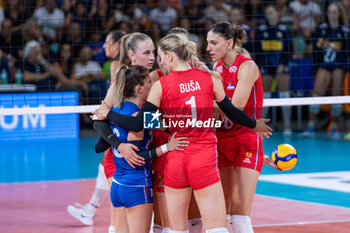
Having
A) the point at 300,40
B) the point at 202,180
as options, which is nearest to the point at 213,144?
the point at 202,180

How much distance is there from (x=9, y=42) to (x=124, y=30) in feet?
8.90

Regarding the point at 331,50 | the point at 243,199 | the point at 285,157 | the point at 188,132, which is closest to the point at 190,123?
the point at 188,132

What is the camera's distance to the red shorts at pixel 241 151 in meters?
5.11

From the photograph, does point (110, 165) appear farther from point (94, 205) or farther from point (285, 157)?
point (94, 205)

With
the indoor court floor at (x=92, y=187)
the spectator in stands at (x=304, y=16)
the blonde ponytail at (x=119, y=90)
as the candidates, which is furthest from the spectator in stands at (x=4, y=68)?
the blonde ponytail at (x=119, y=90)

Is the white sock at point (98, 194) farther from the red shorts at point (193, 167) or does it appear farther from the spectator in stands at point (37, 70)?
the spectator in stands at point (37, 70)

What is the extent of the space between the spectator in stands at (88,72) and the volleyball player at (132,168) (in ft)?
28.4

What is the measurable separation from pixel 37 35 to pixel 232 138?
30.6 feet

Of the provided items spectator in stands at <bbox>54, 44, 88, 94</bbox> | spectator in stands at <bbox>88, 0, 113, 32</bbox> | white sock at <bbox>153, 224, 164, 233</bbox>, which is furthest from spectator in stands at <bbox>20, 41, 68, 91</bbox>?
white sock at <bbox>153, 224, 164, 233</bbox>

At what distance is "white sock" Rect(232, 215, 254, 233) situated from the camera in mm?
5023

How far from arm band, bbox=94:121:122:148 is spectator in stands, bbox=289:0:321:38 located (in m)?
8.60

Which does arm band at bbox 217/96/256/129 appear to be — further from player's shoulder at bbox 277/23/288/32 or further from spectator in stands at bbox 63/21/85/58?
spectator in stands at bbox 63/21/85/58

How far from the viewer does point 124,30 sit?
40.8 ft

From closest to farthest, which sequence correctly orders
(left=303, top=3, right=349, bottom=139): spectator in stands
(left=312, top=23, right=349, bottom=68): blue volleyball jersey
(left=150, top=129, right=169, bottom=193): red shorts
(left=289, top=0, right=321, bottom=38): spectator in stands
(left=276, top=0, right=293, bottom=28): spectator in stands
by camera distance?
(left=150, top=129, right=169, bottom=193): red shorts, (left=312, top=23, right=349, bottom=68): blue volleyball jersey, (left=303, top=3, right=349, bottom=139): spectator in stands, (left=289, top=0, right=321, bottom=38): spectator in stands, (left=276, top=0, right=293, bottom=28): spectator in stands
